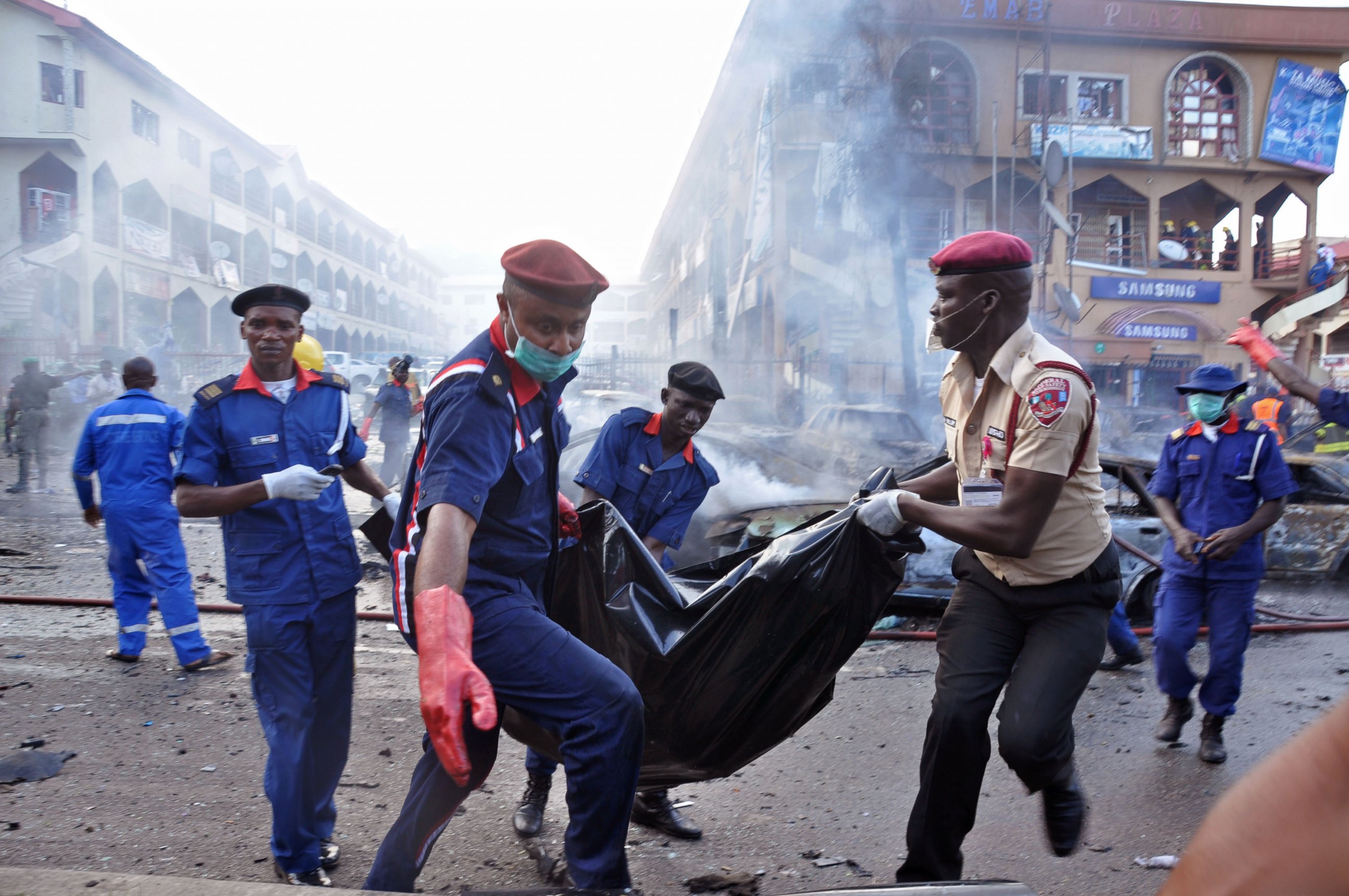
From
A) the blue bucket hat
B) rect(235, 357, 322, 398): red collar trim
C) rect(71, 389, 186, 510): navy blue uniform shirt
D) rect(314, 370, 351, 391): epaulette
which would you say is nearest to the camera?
rect(235, 357, 322, 398): red collar trim

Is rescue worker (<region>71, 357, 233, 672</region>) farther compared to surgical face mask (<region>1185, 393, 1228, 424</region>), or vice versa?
rescue worker (<region>71, 357, 233, 672</region>)

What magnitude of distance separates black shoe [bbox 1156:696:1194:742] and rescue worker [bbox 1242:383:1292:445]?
20.2ft

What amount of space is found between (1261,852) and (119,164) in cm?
2728

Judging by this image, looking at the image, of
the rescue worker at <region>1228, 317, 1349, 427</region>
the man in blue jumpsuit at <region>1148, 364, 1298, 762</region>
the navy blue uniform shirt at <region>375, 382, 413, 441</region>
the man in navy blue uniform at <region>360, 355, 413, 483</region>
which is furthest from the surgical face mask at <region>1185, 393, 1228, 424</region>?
the navy blue uniform shirt at <region>375, 382, 413, 441</region>

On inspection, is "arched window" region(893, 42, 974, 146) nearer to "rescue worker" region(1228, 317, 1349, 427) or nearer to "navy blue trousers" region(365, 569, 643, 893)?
"rescue worker" region(1228, 317, 1349, 427)

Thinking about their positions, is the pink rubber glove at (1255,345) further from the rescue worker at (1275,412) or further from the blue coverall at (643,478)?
the rescue worker at (1275,412)

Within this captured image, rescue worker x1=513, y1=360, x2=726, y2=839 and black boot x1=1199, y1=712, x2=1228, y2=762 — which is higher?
rescue worker x1=513, y1=360, x2=726, y2=839

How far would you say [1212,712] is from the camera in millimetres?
3877

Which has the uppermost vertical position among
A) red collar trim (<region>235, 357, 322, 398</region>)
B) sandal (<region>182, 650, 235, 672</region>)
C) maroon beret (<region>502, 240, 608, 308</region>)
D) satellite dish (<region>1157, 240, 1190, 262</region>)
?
satellite dish (<region>1157, 240, 1190, 262</region>)

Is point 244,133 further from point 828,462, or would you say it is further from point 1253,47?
point 1253,47

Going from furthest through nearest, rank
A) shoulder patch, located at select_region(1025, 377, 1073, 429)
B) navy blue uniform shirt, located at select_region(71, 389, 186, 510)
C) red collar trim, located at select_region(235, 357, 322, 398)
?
navy blue uniform shirt, located at select_region(71, 389, 186, 510), red collar trim, located at select_region(235, 357, 322, 398), shoulder patch, located at select_region(1025, 377, 1073, 429)

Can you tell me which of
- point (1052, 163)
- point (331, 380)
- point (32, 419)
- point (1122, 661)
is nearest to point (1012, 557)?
point (331, 380)

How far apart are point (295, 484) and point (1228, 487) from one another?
4.17 meters

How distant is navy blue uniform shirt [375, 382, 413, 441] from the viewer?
1087 centimetres
